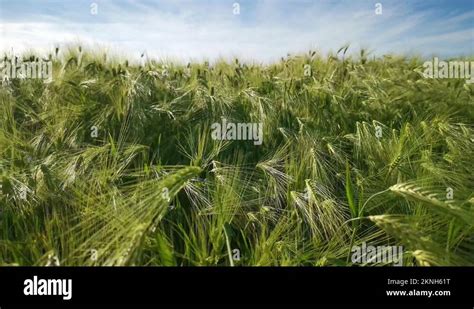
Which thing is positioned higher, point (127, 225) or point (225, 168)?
point (225, 168)

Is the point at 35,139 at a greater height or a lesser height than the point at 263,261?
Result: greater

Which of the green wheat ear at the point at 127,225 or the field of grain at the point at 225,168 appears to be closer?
the green wheat ear at the point at 127,225

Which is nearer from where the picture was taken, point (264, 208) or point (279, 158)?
point (264, 208)

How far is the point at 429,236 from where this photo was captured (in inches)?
84.7

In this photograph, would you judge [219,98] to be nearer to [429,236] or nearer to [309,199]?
[309,199]

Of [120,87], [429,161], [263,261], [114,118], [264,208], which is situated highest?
[120,87]

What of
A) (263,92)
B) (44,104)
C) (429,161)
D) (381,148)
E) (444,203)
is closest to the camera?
(444,203)

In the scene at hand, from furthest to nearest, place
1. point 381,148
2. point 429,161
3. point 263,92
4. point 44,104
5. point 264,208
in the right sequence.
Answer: point 263,92, point 44,104, point 381,148, point 429,161, point 264,208

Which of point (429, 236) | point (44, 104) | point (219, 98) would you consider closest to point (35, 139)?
point (44, 104)

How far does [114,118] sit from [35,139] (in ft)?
1.57

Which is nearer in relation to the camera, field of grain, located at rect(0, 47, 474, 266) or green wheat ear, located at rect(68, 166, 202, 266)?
green wheat ear, located at rect(68, 166, 202, 266)

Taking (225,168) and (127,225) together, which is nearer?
(127,225)

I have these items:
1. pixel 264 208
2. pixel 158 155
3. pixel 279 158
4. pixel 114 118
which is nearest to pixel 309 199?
pixel 264 208
